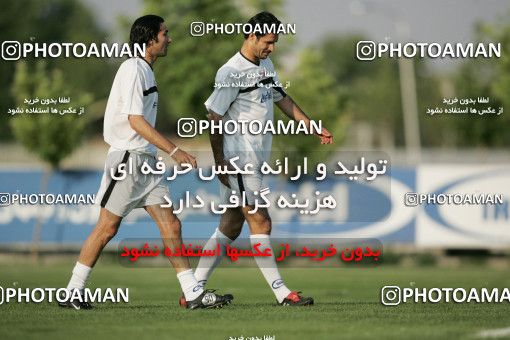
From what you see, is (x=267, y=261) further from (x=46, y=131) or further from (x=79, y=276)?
(x=46, y=131)

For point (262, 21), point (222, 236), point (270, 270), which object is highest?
point (262, 21)

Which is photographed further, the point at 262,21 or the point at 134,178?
the point at 262,21

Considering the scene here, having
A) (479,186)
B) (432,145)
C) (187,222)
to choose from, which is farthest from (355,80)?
(187,222)

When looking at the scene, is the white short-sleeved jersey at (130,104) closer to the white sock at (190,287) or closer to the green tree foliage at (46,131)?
the white sock at (190,287)

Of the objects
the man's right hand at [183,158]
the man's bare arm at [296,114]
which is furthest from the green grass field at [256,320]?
the man's bare arm at [296,114]

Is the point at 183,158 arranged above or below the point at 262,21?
below

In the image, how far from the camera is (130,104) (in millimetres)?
9289

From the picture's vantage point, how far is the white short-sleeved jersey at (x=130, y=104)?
366 inches

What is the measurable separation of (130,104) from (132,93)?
0.29ft

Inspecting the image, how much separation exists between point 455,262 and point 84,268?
1534 centimetres

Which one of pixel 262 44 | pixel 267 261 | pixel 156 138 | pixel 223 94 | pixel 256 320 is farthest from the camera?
pixel 267 261

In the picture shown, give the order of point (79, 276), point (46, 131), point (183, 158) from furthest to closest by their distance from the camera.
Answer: point (46, 131)
point (79, 276)
point (183, 158)

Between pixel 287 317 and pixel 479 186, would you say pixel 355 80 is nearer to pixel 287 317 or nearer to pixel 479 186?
pixel 479 186

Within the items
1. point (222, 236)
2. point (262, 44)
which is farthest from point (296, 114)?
point (222, 236)
